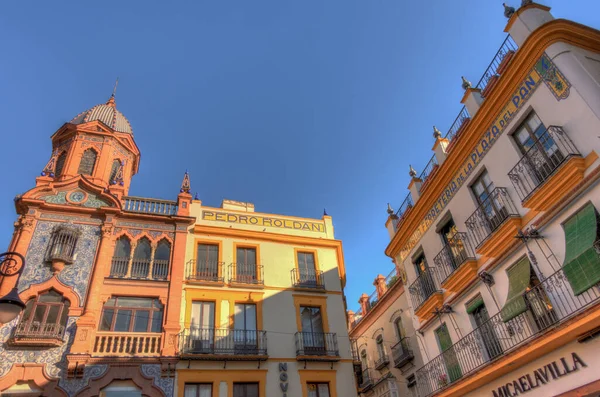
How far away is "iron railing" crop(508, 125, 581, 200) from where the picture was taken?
10633mm

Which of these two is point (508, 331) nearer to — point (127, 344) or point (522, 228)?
point (522, 228)

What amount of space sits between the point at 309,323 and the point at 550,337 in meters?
12.0

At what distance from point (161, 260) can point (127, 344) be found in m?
4.06

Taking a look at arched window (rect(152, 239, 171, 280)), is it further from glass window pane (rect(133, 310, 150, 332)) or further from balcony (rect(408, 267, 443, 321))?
balcony (rect(408, 267, 443, 321))

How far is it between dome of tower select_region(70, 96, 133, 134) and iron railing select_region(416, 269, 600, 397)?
20133 millimetres

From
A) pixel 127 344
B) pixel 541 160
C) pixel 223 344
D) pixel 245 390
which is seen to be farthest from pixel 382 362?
pixel 541 160

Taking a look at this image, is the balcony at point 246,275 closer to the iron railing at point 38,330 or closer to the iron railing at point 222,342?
the iron railing at point 222,342

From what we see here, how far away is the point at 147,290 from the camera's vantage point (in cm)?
1822

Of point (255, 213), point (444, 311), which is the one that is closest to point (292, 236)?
point (255, 213)

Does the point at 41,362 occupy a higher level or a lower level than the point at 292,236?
lower

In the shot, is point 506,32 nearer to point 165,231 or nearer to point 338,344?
point 338,344

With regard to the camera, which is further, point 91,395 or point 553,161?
point 91,395

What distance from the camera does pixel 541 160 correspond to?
11.4 m

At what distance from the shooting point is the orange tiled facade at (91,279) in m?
15.4
